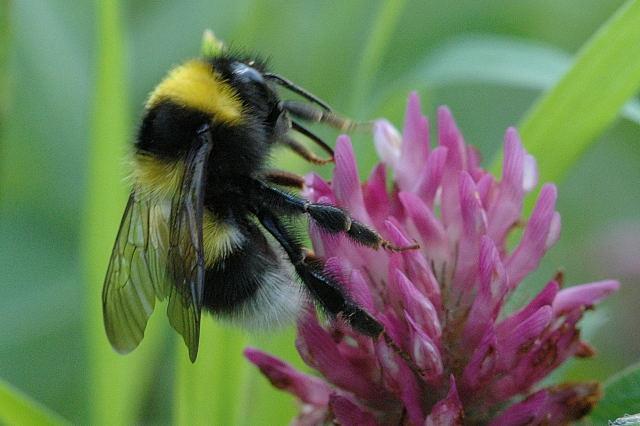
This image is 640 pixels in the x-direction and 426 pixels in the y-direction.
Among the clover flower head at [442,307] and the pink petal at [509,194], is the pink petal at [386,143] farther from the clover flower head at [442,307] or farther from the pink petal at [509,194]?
the pink petal at [509,194]

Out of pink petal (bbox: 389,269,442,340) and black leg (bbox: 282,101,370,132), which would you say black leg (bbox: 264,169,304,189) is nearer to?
black leg (bbox: 282,101,370,132)

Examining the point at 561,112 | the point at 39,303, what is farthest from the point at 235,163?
the point at 39,303

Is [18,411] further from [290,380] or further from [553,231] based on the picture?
[553,231]

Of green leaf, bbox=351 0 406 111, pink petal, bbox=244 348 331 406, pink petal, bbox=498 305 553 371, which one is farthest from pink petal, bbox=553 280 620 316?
green leaf, bbox=351 0 406 111

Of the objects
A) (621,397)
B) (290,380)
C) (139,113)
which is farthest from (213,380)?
(139,113)

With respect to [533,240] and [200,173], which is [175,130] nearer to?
[200,173]

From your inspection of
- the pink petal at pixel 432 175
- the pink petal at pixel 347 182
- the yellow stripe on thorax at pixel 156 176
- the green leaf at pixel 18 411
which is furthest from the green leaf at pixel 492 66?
the green leaf at pixel 18 411
